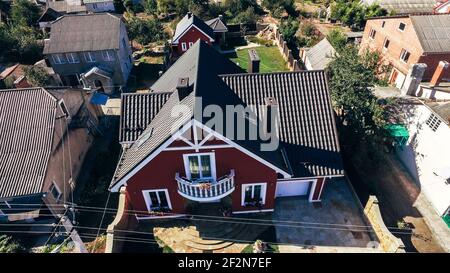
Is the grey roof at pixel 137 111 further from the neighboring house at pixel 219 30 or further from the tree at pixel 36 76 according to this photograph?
the neighboring house at pixel 219 30

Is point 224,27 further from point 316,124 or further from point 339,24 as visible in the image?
point 316,124

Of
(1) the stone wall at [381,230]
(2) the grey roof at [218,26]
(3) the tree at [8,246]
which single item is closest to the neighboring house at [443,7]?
(2) the grey roof at [218,26]

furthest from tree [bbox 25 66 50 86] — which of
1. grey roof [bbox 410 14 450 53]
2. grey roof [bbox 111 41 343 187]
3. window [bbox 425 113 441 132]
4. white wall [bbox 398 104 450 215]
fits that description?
grey roof [bbox 410 14 450 53]

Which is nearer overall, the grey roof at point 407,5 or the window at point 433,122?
the window at point 433,122

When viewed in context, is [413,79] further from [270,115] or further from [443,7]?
[443,7]

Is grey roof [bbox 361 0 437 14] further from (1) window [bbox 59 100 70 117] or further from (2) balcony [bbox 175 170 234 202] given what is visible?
(1) window [bbox 59 100 70 117]

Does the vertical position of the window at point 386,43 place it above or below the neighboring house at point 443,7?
below
